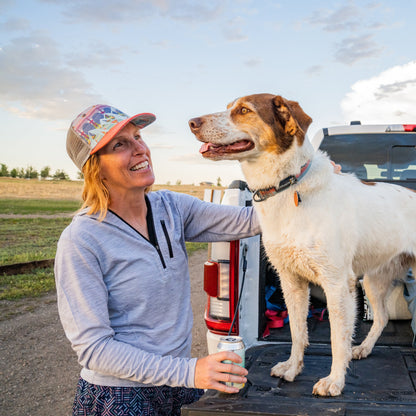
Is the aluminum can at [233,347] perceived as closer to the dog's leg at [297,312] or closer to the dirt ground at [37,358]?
the dog's leg at [297,312]

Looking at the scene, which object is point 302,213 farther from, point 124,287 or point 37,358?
point 37,358

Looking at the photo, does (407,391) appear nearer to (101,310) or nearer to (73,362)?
(101,310)

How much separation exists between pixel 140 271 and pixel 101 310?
26cm

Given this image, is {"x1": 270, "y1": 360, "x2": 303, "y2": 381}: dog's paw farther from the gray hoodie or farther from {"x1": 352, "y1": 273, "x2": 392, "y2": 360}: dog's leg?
{"x1": 352, "y1": 273, "x2": 392, "y2": 360}: dog's leg

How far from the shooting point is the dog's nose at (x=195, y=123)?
2660 mm

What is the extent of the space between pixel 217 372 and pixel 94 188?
3.51 feet

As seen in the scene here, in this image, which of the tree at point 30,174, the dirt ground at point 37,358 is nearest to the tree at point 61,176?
the tree at point 30,174

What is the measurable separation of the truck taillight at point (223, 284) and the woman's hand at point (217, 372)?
40.5 inches

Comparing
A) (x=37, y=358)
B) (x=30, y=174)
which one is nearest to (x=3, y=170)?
(x=30, y=174)

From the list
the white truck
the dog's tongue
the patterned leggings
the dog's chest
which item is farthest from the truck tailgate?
the dog's tongue

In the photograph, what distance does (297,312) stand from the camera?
2.82 metres

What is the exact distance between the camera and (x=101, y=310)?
196 centimetres

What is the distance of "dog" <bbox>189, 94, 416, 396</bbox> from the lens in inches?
97.4

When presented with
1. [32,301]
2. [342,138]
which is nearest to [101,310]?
[342,138]
